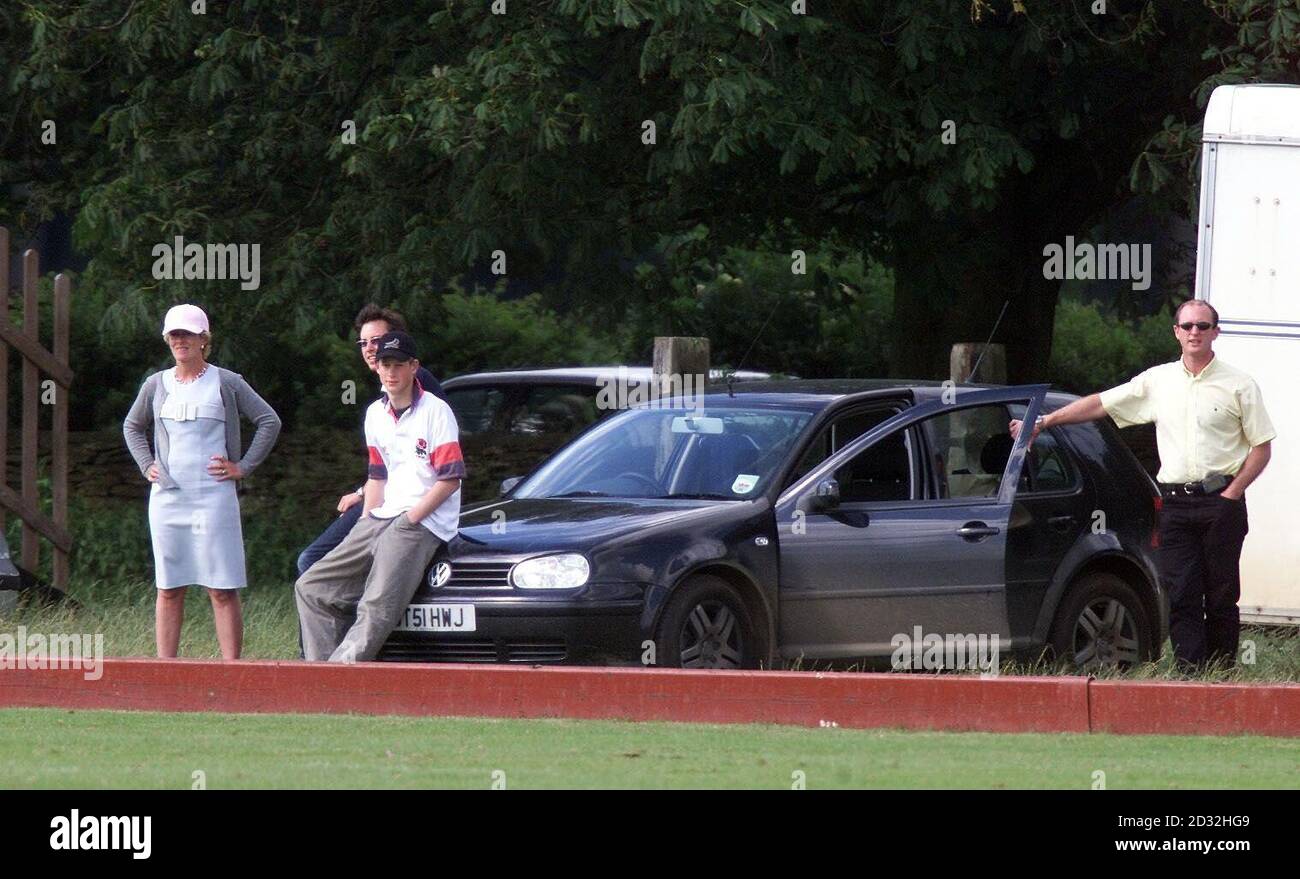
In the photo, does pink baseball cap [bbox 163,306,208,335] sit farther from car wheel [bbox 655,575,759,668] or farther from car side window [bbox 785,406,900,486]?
car side window [bbox 785,406,900,486]

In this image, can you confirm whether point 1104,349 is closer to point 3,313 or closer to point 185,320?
point 3,313

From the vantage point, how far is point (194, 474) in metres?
11.1

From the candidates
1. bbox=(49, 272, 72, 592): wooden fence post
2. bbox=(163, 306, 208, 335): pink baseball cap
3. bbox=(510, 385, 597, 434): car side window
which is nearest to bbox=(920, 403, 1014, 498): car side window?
bbox=(163, 306, 208, 335): pink baseball cap

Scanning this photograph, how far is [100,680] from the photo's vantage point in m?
10.2

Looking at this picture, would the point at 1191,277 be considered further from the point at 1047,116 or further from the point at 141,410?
the point at 141,410

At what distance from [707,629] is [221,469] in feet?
8.59

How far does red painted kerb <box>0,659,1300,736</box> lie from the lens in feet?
30.2

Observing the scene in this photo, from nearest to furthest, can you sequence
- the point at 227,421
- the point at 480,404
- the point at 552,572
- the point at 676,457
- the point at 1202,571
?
the point at 552,572 < the point at 1202,571 < the point at 227,421 < the point at 676,457 < the point at 480,404

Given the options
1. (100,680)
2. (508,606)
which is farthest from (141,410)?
(508,606)

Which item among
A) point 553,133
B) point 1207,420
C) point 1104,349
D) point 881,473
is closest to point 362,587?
point 881,473

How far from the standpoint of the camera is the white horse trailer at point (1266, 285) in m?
11.2

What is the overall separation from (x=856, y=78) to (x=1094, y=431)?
3.87 m

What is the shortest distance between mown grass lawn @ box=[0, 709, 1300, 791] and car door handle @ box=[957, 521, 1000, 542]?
7.06ft

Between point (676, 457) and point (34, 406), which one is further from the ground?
point (34, 406)
